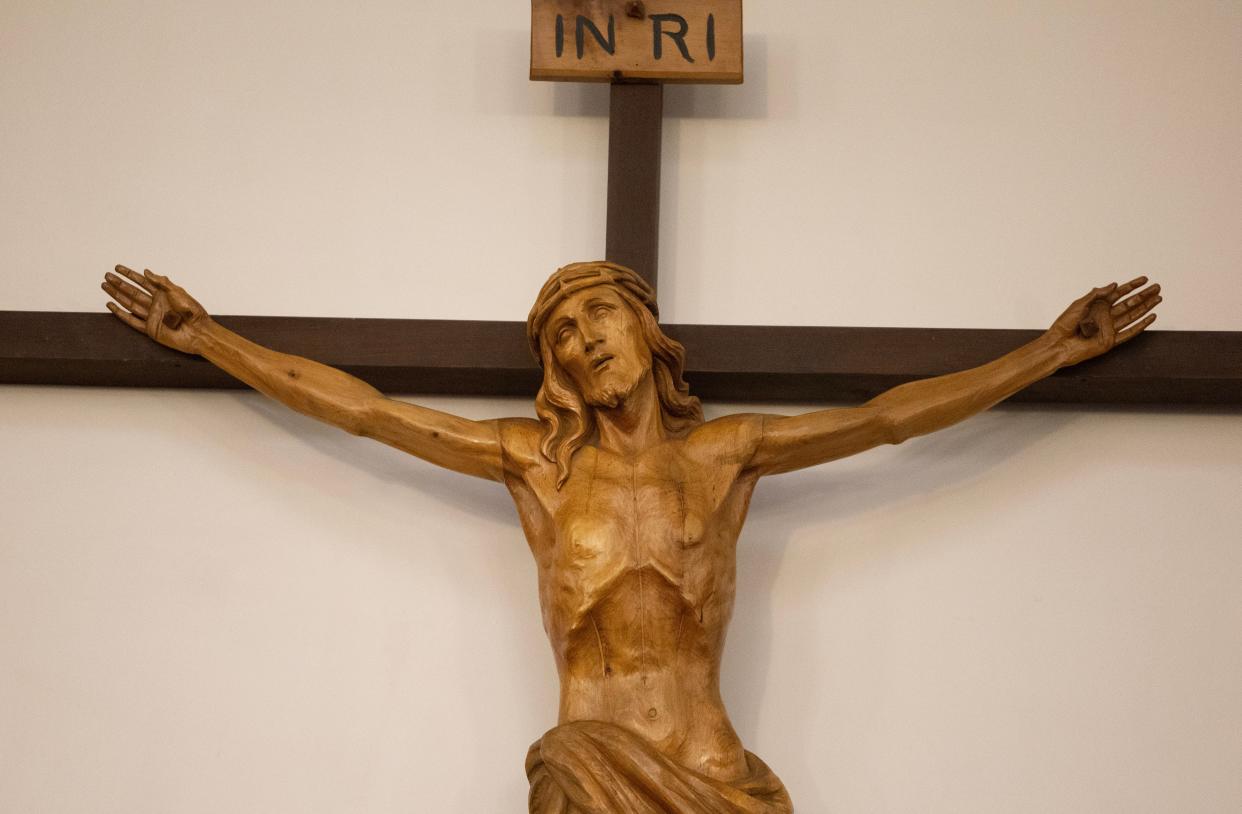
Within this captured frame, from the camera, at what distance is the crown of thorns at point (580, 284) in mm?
3422

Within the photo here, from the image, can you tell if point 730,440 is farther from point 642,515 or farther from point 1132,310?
point 1132,310

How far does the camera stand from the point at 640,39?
12.3 ft

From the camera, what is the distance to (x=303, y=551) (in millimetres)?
3713

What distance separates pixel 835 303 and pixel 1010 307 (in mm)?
383

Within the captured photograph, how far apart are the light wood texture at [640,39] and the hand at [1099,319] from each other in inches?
34.2

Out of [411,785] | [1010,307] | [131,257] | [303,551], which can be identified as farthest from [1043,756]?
[131,257]

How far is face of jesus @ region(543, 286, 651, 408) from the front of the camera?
3.37m

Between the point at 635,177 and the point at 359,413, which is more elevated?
the point at 635,177

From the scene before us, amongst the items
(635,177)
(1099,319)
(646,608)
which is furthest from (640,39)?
(646,608)

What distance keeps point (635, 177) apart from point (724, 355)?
44cm

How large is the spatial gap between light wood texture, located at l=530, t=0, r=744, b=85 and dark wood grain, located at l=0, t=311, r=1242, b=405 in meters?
0.57

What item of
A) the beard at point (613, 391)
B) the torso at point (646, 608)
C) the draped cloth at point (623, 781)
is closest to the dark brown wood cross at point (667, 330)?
the beard at point (613, 391)

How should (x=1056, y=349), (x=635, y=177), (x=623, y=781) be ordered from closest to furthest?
(x=623, y=781) < (x=1056, y=349) < (x=635, y=177)

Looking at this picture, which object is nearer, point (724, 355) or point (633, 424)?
point (633, 424)
